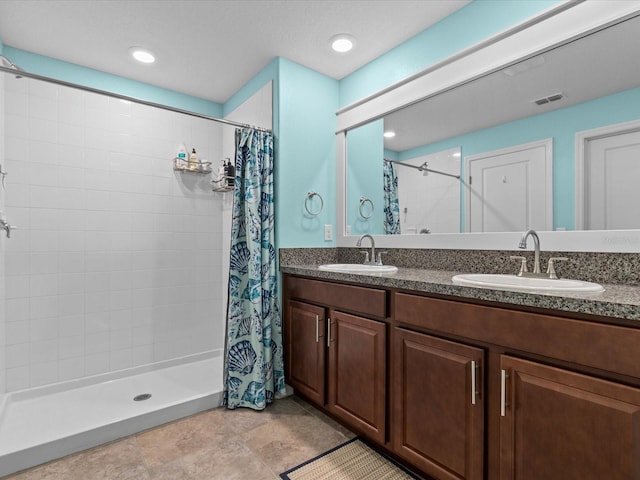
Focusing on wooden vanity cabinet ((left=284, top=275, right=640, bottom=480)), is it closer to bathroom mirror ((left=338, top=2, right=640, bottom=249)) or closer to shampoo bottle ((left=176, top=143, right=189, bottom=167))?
bathroom mirror ((left=338, top=2, right=640, bottom=249))

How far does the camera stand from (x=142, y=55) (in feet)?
7.95

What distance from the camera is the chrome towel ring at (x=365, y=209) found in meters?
2.55

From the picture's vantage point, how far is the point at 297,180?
252cm

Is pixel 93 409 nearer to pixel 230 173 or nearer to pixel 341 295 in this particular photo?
pixel 341 295

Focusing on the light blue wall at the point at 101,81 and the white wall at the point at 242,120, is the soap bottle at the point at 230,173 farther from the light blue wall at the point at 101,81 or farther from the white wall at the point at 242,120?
the light blue wall at the point at 101,81

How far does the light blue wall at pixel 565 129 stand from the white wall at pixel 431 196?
0.99 feet

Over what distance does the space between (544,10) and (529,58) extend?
0.20 meters

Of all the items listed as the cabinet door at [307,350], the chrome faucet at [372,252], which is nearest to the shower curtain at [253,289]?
the cabinet door at [307,350]

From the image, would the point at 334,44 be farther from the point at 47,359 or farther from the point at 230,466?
the point at 47,359

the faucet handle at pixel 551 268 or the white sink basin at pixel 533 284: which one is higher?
the faucet handle at pixel 551 268

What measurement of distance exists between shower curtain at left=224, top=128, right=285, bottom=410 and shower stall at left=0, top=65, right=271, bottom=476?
24cm

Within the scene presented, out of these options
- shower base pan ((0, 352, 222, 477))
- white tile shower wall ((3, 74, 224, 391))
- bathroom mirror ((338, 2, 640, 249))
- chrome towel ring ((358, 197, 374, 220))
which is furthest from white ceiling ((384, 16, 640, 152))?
shower base pan ((0, 352, 222, 477))

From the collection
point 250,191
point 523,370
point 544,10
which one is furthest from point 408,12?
point 523,370

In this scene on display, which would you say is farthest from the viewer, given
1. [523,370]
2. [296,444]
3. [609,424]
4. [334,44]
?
[334,44]
